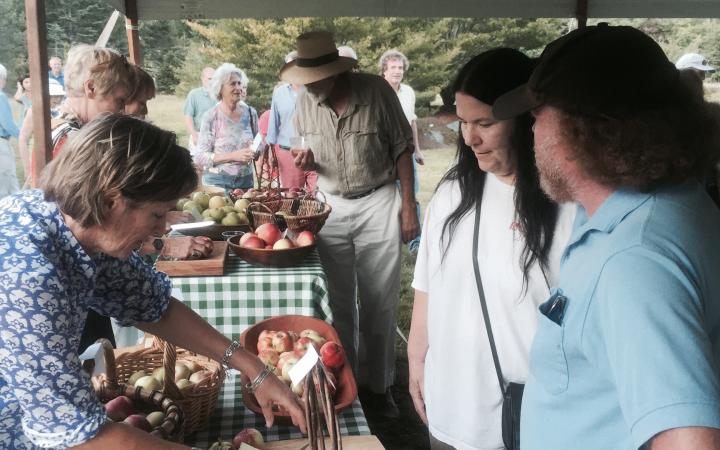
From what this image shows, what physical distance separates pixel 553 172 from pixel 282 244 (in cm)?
177

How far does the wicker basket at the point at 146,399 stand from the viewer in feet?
4.50

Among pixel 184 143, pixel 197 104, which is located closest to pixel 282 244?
pixel 197 104

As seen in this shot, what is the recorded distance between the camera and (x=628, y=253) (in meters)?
0.83

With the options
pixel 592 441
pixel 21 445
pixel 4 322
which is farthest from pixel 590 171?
pixel 21 445

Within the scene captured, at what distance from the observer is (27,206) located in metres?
1.16

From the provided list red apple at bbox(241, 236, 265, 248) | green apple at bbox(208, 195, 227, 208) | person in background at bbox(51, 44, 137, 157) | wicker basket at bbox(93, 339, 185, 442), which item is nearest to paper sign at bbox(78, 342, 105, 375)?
wicker basket at bbox(93, 339, 185, 442)

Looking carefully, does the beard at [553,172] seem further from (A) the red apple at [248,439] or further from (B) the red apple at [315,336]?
(B) the red apple at [315,336]

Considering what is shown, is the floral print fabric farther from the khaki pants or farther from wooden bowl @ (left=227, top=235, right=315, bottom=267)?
the khaki pants

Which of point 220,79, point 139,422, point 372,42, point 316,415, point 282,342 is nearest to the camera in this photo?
point 316,415

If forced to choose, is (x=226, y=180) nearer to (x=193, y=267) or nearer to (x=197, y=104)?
(x=197, y=104)

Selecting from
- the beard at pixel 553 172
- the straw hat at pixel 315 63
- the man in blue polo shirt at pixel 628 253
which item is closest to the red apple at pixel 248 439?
the man in blue polo shirt at pixel 628 253

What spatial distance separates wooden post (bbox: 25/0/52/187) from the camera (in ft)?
8.13

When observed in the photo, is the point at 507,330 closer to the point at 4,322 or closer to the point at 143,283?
the point at 143,283

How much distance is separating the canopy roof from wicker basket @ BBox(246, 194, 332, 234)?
6.57 ft
